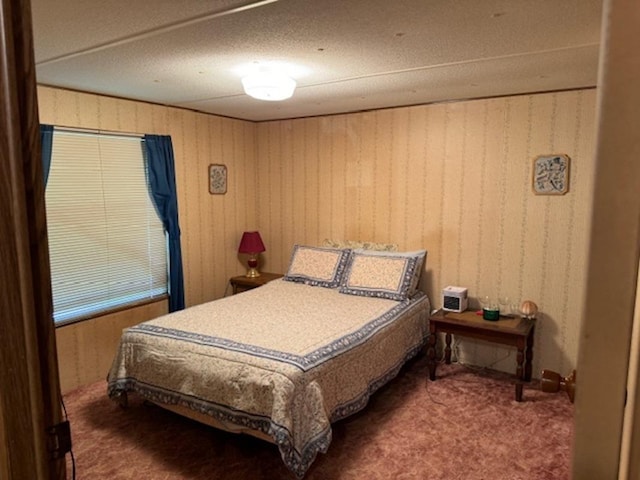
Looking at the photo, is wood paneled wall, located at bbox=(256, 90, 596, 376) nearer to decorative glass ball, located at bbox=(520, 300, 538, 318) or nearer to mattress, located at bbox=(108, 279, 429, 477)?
decorative glass ball, located at bbox=(520, 300, 538, 318)

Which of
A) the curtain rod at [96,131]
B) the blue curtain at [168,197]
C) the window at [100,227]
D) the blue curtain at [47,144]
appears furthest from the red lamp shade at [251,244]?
the blue curtain at [47,144]

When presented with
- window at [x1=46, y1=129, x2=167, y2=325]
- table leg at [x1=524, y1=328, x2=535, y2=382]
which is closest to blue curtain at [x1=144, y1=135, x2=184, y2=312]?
window at [x1=46, y1=129, x2=167, y2=325]

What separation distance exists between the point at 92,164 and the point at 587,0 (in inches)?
132

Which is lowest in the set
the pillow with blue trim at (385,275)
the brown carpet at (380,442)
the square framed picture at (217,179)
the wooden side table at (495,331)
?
the brown carpet at (380,442)

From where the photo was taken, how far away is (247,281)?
14.9 ft

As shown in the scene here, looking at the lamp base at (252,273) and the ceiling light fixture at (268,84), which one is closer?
the ceiling light fixture at (268,84)

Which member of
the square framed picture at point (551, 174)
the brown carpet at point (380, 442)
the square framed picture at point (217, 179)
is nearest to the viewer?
the brown carpet at point (380, 442)

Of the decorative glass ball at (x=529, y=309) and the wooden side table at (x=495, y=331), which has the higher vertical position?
the decorative glass ball at (x=529, y=309)

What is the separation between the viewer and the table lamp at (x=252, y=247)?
15.5 feet

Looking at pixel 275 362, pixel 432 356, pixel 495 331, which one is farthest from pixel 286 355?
pixel 495 331

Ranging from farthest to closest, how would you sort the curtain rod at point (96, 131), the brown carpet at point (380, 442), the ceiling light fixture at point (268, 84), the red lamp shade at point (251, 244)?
1. the red lamp shade at point (251, 244)
2. the curtain rod at point (96, 131)
3. the ceiling light fixture at point (268, 84)
4. the brown carpet at point (380, 442)

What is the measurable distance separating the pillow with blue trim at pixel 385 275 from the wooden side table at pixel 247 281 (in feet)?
3.26

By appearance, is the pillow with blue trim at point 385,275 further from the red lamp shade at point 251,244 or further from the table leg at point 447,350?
the red lamp shade at point 251,244

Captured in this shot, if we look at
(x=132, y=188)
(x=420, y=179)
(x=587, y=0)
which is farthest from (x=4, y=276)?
(x=420, y=179)
